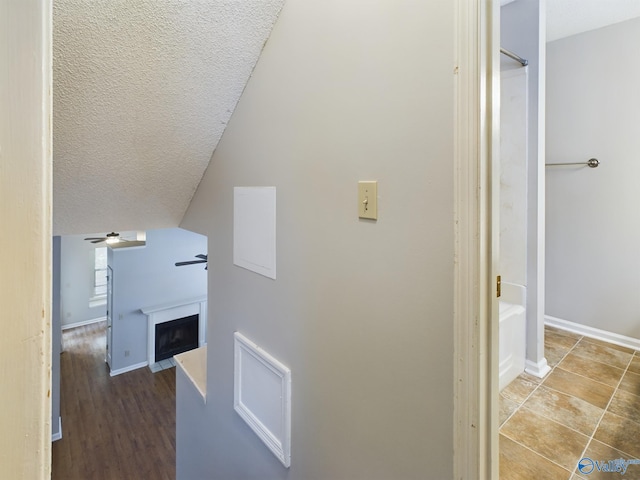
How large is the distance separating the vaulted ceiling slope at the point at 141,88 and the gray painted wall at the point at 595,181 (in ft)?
8.49

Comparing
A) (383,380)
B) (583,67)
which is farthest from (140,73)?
(583,67)

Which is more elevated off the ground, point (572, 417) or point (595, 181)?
point (595, 181)

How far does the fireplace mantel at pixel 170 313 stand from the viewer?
632cm

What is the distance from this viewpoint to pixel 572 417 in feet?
5.58

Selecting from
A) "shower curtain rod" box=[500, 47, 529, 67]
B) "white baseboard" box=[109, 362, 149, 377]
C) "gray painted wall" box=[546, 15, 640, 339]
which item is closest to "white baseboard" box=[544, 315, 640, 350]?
"gray painted wall" box=[546, 15, 640, 339]

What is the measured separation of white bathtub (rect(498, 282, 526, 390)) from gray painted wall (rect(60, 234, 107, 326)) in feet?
25.9

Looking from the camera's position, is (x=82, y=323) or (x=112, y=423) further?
(x=82, y=323)

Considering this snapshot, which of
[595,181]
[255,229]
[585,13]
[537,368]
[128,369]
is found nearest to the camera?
[255,229]

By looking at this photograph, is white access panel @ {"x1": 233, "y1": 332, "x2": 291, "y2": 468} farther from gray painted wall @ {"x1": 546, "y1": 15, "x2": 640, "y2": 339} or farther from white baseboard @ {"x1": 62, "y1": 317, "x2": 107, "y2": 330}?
white baseboard @ {"x1": 62, "y1": 317, "x2": 107, "y2": 330}

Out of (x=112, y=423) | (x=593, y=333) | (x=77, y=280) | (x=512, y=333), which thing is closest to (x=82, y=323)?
(x=77, y=280)

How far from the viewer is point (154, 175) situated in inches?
69.7

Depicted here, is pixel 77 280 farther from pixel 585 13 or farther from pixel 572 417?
pixel 585 13

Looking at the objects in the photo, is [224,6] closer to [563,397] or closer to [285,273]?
[285,273]

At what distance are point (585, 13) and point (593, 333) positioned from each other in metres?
2.32
